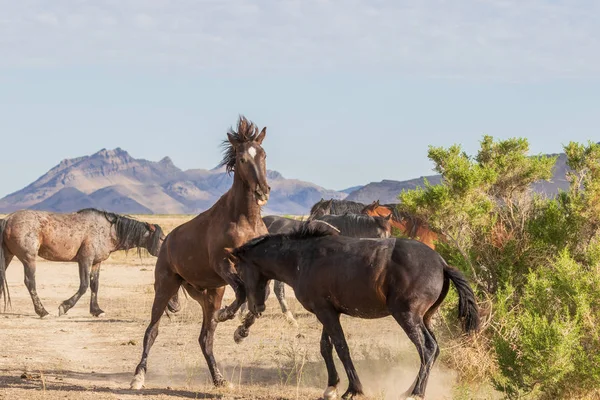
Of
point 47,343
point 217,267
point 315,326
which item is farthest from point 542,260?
point 47,343

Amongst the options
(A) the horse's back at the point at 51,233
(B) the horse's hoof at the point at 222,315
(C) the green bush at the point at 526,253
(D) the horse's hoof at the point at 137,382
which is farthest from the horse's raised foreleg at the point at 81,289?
(C) the green bush at the point at 526,253

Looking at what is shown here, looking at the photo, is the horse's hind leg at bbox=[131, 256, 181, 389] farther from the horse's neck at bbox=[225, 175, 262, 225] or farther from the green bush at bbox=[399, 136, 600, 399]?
the green bush at bbox=[399, 136, 600, 399]

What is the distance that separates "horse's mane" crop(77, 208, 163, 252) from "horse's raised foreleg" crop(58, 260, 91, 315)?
1.19 meters

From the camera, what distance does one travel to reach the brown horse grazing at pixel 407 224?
13.9m

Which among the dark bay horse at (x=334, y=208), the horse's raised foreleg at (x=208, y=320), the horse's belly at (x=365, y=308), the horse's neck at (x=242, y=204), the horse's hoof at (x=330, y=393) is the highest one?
the horse's neck at (x=242, y=204)

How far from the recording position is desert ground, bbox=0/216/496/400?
31.4 feet

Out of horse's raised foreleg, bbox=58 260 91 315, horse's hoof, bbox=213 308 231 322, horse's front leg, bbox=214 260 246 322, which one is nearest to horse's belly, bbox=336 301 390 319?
horse's front leg, bbox=214 260 246 322

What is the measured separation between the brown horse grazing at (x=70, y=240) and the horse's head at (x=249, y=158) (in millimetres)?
9465

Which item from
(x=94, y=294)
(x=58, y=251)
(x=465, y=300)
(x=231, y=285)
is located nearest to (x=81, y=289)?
(x=94, y=294)

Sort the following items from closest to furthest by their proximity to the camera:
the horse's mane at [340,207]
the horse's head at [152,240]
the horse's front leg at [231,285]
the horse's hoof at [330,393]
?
the horse's hoof at [330,393] → the horse's front leg at [231,285] → the horse's mane at [340,207] → the horse's head at [152,240]

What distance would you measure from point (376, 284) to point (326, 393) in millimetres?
1294

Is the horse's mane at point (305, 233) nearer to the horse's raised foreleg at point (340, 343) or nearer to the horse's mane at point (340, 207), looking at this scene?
the horse's raised foreleg at point (340, 343)

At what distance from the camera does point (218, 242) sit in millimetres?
9656

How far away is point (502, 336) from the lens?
8.59m
